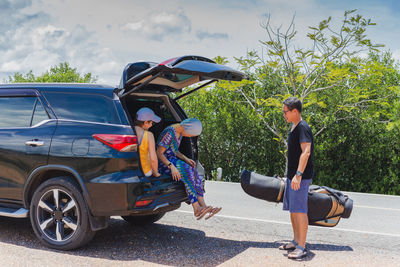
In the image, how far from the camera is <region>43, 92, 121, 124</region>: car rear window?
4680mm

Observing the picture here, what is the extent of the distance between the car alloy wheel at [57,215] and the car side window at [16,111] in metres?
0.98

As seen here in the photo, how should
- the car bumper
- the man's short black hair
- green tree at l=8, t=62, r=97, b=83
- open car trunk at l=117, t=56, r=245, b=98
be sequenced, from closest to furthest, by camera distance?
1. the car bumper
2. open car trunk at l=117, t=56, r=245, b=98
3. the man's short black hair
4. green tree at l=8, t=62, r=97, b=83

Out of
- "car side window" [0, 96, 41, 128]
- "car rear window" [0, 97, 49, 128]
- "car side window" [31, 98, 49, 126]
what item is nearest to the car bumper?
"car side window" [31, 98, 49, 126]

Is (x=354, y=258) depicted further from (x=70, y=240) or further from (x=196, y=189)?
(x=70, y=240)

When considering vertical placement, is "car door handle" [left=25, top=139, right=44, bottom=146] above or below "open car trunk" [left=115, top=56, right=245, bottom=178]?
below

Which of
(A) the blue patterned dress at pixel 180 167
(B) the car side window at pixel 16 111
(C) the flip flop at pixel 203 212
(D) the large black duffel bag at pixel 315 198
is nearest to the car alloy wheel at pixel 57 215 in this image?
(B) the car side window at pixel 16 111

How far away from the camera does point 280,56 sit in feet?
37.4

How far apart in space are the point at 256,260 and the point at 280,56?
7740mm

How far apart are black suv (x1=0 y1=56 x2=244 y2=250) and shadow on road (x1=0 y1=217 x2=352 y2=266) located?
1.27 feet

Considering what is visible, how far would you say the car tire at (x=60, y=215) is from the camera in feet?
15.1

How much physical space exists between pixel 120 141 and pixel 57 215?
3.89 ft

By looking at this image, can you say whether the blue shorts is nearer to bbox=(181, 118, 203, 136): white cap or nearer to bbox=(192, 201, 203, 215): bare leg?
bbox=(192, 201, 203, 215): bare leg

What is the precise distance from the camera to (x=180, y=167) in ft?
17.0

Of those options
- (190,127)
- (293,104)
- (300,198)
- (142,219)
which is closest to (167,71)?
(190,127)
